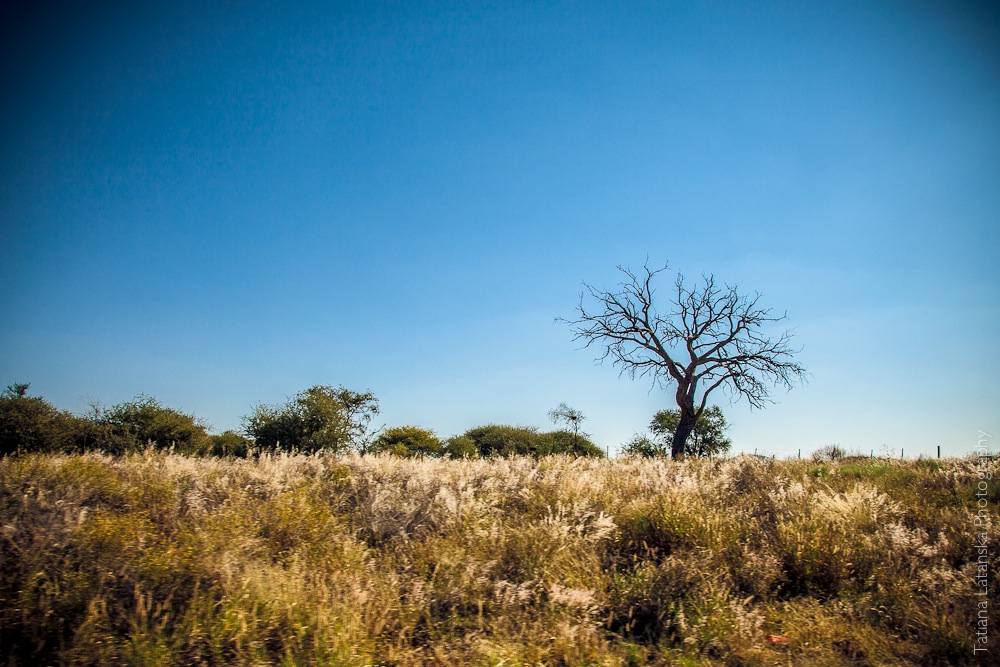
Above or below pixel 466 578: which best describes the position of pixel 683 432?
above

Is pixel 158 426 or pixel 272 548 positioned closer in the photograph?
pixel 272 548

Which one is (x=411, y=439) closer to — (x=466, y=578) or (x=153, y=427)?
(x=153, y=427)

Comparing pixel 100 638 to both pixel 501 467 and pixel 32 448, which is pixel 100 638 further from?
pixel 32 448

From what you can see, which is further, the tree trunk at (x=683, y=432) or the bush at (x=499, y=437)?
the bush at (x=499, y=437)

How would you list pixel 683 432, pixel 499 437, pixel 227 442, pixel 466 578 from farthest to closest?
pixel 499 437
pixel 227 442
pixel 683 432
pixel 466 578

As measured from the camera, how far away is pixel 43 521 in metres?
4.88

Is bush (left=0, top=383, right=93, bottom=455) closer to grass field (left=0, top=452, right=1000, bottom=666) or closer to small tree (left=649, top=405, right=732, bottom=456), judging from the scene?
grass field (left=0, top=452, right=1000, bottom=666)

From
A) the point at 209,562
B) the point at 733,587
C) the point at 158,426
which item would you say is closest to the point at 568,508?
the point at 733,587

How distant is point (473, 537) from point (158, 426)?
25.1 m

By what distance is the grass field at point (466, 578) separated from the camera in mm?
3697

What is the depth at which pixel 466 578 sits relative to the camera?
4.60 meters

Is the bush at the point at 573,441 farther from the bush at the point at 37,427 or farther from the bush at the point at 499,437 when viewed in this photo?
the bush at the point at 37,427

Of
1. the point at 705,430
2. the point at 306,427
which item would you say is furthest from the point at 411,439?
the point at 705,430

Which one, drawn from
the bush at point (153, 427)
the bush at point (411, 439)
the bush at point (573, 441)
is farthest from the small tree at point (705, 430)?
the bush at point (153, 427)
